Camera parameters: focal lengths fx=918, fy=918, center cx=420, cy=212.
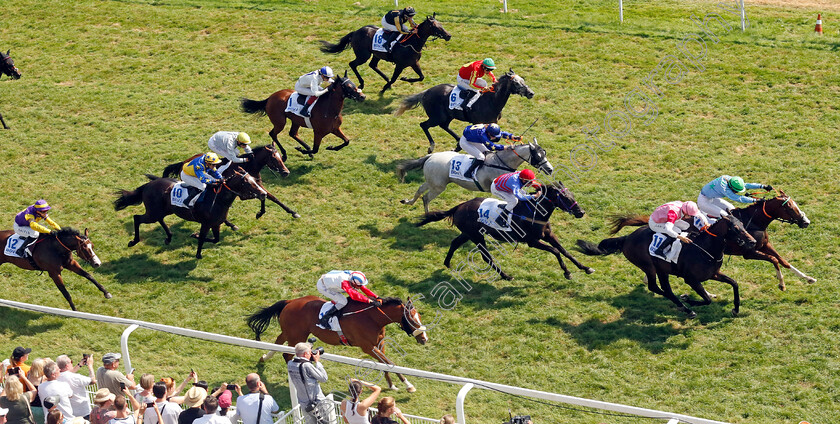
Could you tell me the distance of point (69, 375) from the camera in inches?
380

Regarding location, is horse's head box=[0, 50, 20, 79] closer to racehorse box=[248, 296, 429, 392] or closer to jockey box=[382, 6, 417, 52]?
jockey box=[382, 6, 417, 52]

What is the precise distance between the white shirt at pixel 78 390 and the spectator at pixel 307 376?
2.29m

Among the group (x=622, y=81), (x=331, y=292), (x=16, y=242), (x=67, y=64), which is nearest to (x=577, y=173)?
(x=622, y=81)

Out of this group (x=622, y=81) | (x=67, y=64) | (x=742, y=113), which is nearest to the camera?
(x=742, y=113)

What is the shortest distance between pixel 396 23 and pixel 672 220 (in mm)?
8968

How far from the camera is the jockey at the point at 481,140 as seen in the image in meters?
15.0

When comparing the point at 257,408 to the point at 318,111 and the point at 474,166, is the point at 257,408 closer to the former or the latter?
the point at 474,166

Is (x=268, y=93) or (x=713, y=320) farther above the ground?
(x=268, y=93)

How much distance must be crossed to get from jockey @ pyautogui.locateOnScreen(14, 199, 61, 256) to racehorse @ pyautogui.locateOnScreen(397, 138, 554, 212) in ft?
19.4

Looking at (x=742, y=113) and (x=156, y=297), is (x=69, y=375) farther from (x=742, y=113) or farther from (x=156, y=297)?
(x=742, y=113)

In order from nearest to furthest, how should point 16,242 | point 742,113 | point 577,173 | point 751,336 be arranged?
point 751,336 < point 16,242 < point 577,173 < point 742,113

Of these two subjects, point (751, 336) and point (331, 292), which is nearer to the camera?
point (331, 292)

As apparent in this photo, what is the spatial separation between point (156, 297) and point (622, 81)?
10995mm

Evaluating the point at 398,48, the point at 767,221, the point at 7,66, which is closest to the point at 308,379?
the point at 767,221
